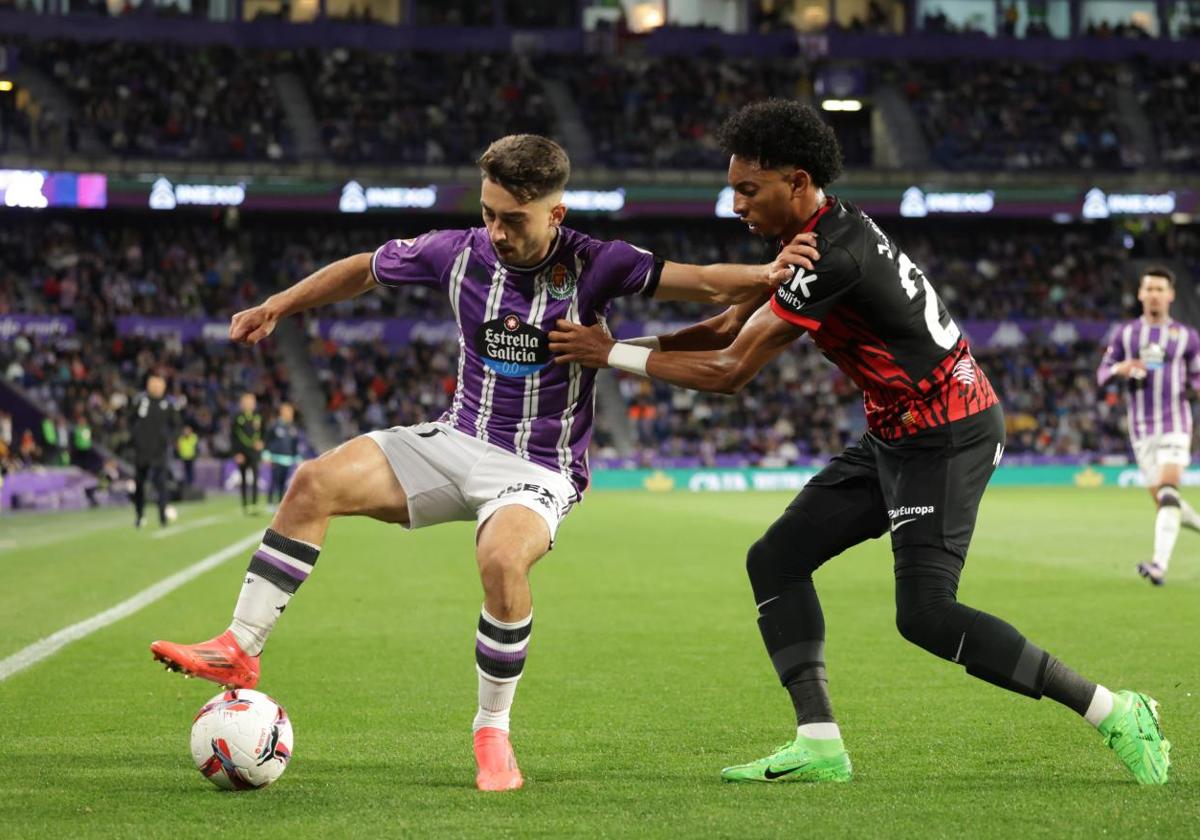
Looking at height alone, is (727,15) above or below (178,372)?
above

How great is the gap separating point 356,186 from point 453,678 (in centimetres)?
3304

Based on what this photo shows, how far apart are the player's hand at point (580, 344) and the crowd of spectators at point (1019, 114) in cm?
4001

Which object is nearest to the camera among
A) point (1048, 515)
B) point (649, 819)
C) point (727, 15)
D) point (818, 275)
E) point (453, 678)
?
point (649, 819)

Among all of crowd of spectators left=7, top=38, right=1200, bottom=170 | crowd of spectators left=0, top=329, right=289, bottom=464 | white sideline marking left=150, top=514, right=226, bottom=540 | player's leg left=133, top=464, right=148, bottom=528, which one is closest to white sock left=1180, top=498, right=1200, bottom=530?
white sideline marking left=150, top=514, right=226, bottom=540

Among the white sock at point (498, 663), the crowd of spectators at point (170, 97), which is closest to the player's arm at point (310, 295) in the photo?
the white sock at point (498, 663)

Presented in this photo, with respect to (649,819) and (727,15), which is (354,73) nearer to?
(727,15)

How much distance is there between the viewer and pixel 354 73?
4353 cm

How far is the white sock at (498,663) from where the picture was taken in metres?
5.29

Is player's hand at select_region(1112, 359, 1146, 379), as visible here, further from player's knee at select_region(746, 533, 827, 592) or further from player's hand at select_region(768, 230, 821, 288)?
player's hand at select_region(768, 230, 821, 288)

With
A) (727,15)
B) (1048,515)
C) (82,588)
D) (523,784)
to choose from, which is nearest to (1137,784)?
(523,784)

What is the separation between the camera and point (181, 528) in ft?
71.2

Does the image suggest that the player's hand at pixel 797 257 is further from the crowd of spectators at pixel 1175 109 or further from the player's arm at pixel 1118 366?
the crowd of spectators at pixel 1175 109

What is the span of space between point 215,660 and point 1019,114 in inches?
1719

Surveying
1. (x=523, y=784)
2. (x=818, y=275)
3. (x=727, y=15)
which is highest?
(x=727, y=15)
